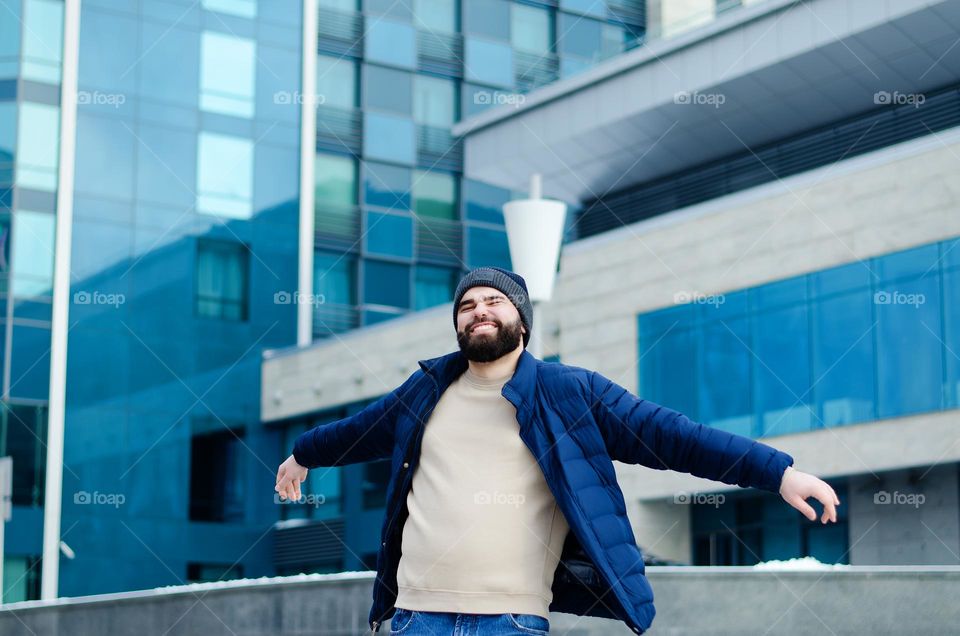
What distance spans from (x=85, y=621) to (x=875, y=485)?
657 inches

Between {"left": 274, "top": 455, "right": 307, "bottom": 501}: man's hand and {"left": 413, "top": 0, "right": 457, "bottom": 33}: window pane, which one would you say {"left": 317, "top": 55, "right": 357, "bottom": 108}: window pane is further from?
{"left": 274, "top": 455, "right": 307, "bottom": 501}: man's hand

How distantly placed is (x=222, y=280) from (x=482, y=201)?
8382mm

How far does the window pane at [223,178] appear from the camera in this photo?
3759cm

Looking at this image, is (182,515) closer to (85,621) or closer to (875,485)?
(875,485)

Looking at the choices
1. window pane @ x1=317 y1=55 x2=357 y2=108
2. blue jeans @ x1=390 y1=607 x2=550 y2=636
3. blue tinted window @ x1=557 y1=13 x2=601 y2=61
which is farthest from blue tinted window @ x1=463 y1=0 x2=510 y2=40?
blue jeans @ x1=390 y1=607 x2=550 y2=636

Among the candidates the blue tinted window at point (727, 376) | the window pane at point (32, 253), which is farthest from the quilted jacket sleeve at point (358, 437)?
the window pane at point (32, 253)

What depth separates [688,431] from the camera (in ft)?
15.2

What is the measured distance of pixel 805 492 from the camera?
4445 mm

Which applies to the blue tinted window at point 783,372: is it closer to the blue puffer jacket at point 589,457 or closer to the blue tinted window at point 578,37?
the blue tinted window at point 578,37

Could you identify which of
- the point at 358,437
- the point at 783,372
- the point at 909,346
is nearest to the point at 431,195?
the point at 783,372

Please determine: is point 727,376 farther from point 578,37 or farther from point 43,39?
point 578,37

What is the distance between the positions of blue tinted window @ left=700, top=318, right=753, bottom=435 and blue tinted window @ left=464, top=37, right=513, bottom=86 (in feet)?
56.3

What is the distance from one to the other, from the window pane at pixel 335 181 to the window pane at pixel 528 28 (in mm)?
6341

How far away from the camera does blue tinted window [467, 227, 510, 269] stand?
42719 millimetres
